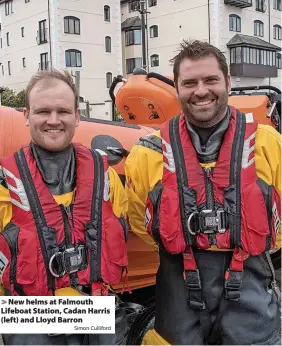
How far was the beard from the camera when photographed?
1.80m

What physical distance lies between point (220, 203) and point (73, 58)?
2244 centimetres

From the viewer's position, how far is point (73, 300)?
5.51 feet

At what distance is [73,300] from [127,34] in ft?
86.0

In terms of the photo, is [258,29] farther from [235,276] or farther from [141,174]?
[235,276]

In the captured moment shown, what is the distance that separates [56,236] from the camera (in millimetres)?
1729

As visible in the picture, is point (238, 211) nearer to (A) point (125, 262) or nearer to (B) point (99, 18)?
(A) point (125, 262)

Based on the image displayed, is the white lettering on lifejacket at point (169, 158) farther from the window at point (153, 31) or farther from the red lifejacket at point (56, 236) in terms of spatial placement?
the window at point (153, 31)

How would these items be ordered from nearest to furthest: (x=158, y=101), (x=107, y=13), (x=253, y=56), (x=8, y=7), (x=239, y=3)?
(x=158, y=101)
(x=8, y=7)
(x=239, y=3)
(x=107, y=13)
(x=253, y=56)

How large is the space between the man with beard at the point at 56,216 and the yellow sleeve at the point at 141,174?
12 centimetres

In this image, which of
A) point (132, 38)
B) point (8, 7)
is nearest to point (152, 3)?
point (8, 7)

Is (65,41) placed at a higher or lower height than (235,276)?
higher

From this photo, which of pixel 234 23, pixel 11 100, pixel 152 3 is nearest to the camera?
pixel 152 3

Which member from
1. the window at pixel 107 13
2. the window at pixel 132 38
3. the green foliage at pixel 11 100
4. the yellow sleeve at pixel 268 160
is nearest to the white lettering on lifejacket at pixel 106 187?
the yellow sleeve at pixel 268 160

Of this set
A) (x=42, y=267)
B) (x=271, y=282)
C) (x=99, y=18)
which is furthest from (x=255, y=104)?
(x=99, y=18)
